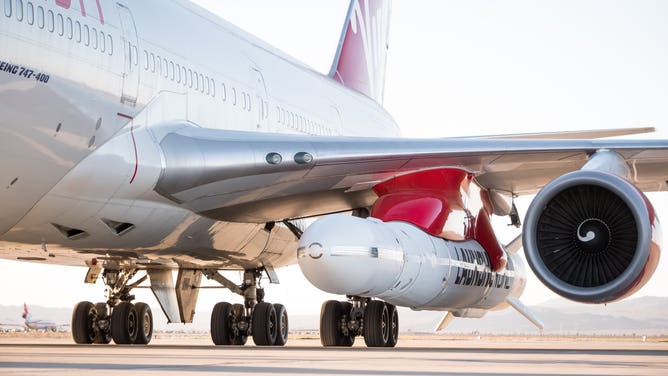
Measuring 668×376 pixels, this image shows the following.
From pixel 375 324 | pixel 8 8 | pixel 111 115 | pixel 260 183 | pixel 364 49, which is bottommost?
pixel 375 324

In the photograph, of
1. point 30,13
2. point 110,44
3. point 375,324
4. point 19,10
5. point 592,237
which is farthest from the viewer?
point 375,324

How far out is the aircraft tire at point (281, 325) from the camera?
15023 mm

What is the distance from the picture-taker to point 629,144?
1042 cm

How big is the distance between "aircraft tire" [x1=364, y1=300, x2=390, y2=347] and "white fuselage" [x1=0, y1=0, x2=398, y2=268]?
1.53 metres

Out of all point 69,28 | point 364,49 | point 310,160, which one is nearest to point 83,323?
point 310,160

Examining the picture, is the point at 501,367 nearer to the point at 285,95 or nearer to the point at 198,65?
the point at 198,65

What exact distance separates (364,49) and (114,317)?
8676 mm

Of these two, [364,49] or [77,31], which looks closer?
A: [77,31]

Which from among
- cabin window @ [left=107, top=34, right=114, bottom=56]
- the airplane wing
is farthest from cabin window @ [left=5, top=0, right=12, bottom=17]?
the airplane wing

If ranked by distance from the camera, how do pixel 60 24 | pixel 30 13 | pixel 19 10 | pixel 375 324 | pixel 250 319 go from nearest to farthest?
pixel 19 10 → pixel 30 13 → pixel 60 24 → pixel 375 324 → pixel 250 319

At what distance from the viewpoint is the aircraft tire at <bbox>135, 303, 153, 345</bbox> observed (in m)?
15.1

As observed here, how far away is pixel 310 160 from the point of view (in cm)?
1091

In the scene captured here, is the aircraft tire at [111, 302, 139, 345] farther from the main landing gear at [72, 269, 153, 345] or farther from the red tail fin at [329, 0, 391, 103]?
the red tail fin at [329, 0, 391, 103]

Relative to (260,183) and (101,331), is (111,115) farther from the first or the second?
(101,331)
